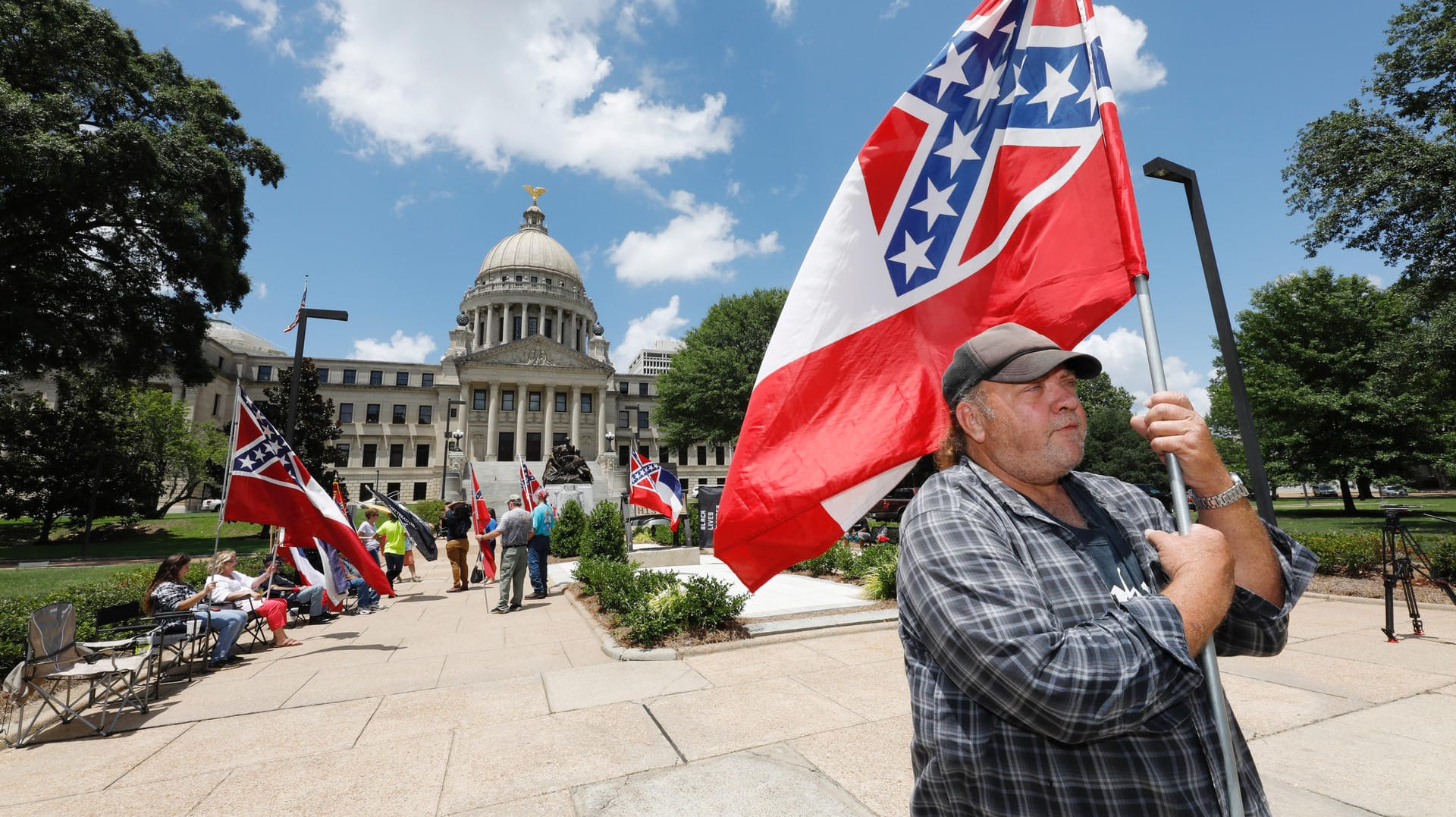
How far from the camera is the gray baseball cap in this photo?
1.76 metres

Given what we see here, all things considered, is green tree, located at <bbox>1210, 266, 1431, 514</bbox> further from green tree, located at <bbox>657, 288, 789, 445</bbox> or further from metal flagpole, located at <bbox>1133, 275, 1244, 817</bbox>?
metal flagpole, located at <bbox>1133, 275, 1244, 817</bbox>

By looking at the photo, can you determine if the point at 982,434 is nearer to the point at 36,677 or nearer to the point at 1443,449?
the point at 36,677

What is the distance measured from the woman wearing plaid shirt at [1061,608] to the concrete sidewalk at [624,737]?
268 cm

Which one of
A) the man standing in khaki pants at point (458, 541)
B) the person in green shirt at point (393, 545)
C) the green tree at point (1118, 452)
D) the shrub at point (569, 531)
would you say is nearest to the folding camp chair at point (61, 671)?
the person in green shirt at point (393, 545)

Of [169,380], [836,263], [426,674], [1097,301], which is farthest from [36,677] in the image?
[169,380]

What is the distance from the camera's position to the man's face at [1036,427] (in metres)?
1.82

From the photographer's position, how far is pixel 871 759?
4465 mm

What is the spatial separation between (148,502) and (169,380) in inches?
1268

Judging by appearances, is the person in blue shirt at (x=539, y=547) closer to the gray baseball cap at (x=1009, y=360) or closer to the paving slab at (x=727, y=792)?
the paving slab at (x=727, y=792)

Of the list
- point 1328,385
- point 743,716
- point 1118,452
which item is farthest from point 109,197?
point 1118,452

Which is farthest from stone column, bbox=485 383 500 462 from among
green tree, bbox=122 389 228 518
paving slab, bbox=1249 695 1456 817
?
paving slab, bbox=1249 695 1456 817

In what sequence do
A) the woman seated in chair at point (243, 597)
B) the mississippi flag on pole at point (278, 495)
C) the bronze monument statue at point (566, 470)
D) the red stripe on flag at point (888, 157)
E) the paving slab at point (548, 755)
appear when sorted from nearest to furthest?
1. the red stripe on flag at point (888, 157)
2. the paving slab at point (548, 755)
3. the mississippi flag on pole at point (278, 495)
4. the woman seated in chair at point (243, 597)
5. the bronze monument statue at point (566, 470)


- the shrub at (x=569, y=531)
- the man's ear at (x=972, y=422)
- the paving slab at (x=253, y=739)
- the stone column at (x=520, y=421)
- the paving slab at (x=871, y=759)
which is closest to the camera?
the man's ear at (x=972, y=422)

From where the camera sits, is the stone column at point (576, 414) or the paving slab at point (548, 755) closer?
the paving slab at point (548, 755)
